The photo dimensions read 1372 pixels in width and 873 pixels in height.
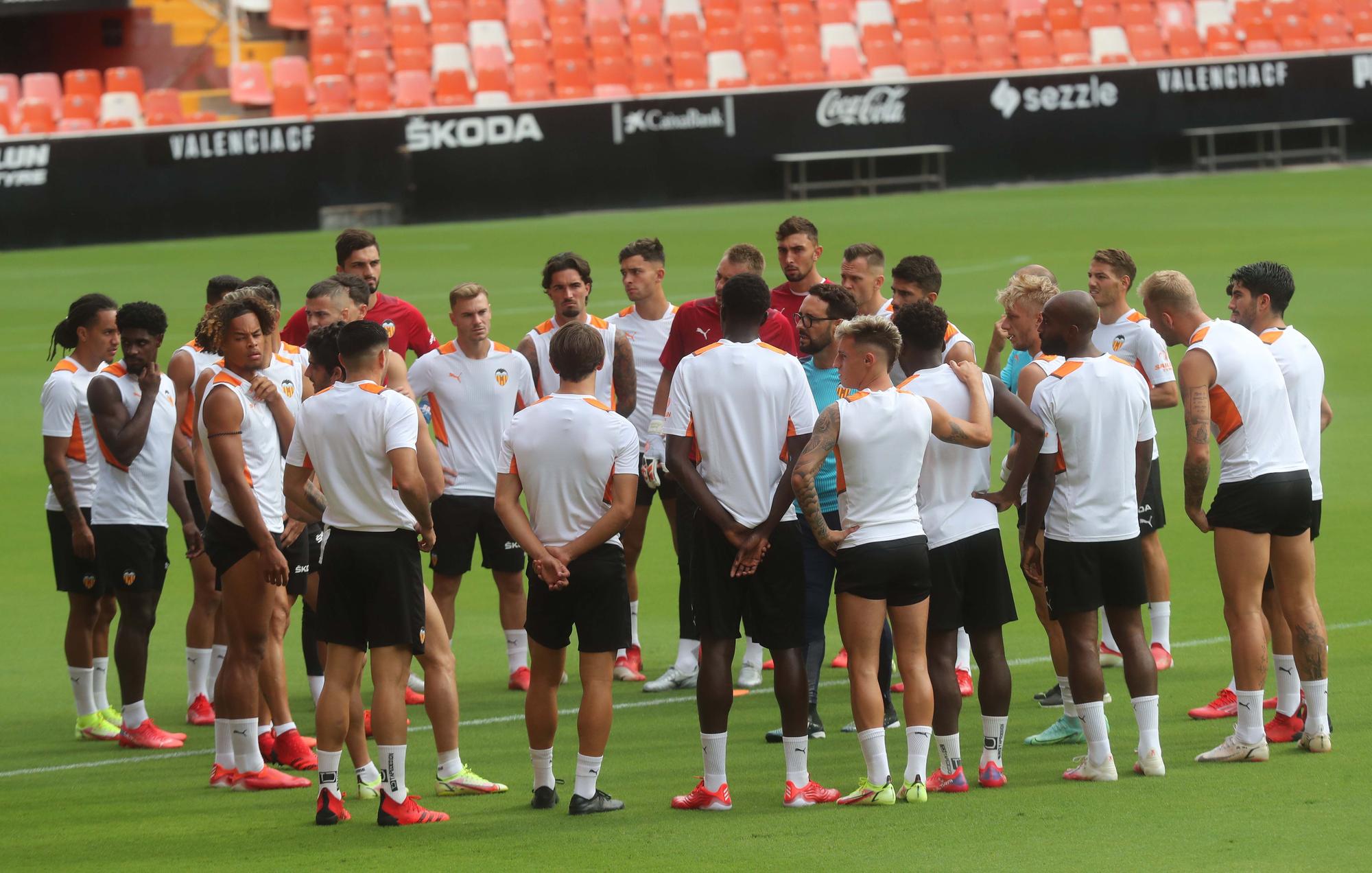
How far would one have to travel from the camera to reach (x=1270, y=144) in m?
29.5

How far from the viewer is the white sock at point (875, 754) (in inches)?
259

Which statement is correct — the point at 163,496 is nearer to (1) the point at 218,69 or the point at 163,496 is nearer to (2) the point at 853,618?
(2) the point at 853,618

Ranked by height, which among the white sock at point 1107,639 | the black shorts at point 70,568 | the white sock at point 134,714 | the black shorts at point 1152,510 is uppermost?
the black shorts at point 70,568

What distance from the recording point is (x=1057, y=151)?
92.3ft

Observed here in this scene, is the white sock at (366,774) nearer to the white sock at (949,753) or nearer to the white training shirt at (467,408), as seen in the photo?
the white training shirt at (467,408)

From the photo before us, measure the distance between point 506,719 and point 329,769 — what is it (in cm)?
185

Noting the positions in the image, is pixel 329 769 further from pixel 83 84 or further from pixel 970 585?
pixel 83 84

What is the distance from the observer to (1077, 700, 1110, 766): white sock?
6762 millimetres

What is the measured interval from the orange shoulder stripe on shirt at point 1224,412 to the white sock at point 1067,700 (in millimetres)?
1281

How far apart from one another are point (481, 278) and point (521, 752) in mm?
13863

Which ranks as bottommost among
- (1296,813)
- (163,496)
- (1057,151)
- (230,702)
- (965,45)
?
(1296,813)

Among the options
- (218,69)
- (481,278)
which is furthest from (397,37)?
(481,278)

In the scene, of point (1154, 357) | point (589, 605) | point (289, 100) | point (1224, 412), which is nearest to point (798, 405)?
point (589, 605)

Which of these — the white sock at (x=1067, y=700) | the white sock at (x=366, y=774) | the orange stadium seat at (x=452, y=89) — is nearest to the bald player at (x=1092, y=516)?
the white sock at (x=1067, y=700)
